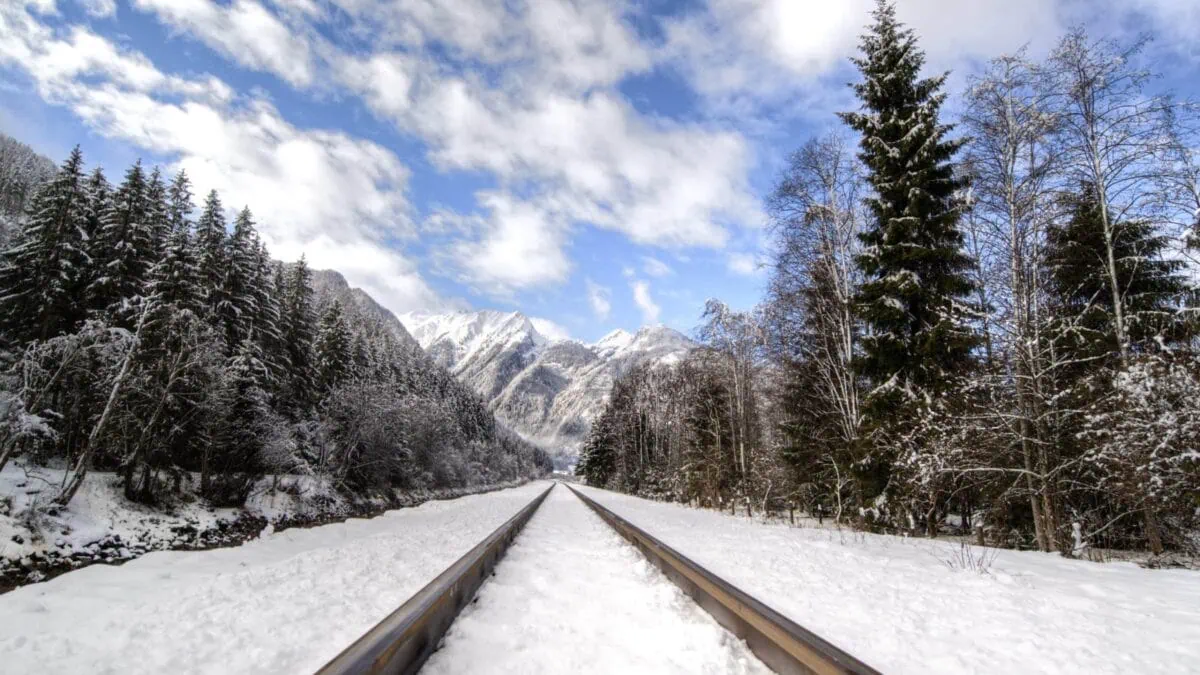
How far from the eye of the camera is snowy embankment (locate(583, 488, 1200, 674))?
3.74 metres

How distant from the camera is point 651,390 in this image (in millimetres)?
44125

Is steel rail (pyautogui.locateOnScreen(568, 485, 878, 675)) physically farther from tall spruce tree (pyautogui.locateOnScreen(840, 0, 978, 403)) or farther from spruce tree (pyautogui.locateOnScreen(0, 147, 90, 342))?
spruce tree (pyautogui.locateOnScreen(0, 147, 90, 342))

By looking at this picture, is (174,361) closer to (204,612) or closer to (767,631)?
(204,612)

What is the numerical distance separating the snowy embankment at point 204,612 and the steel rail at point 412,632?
57 centimetres

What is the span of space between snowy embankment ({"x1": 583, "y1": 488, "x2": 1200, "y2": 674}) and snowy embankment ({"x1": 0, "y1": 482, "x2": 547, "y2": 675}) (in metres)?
4.02

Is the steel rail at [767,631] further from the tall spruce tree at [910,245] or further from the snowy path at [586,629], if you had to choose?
the tall spruce tree at [910,245]

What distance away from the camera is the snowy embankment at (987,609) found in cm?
374

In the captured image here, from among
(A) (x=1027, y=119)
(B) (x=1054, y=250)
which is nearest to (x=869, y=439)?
(B) (x=1054, y=250)

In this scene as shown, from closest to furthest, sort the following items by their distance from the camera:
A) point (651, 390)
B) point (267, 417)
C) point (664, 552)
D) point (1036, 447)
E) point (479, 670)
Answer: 1. point (479, 670)
2. point (664, 552)
3. point (1036, 447)
4. point (267, 417)
5. point (651, 390)

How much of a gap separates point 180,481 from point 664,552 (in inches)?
894

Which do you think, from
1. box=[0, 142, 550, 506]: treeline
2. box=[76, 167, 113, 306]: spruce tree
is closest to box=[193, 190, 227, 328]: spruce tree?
box=[0, 142, 550, 506]: treeline

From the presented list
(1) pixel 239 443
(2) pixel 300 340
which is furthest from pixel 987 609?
(2) pixel 300 340

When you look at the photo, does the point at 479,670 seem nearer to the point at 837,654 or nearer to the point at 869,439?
the point at 837,654

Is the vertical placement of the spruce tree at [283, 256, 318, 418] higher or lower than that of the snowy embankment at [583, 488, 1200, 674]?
higher
